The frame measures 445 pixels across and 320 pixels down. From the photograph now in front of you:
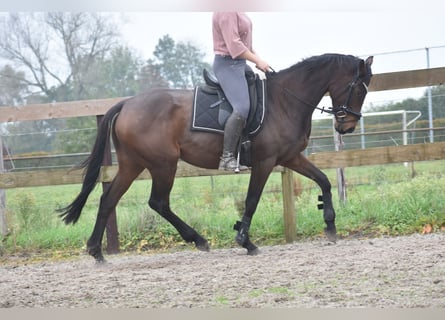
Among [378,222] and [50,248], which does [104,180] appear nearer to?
[50,248]

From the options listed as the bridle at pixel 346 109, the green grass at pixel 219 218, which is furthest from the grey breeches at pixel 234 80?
the green grass at pixel 219 218

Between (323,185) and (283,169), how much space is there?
54 centimetres

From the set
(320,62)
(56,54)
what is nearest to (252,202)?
(320,62)

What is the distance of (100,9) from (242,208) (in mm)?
3869

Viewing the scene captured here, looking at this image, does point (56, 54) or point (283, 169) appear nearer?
point (283, 169)

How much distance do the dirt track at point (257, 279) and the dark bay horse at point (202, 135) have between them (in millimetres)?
361

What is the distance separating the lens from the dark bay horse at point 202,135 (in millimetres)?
4492

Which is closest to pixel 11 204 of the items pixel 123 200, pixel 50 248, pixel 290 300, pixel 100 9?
pixel 50 248

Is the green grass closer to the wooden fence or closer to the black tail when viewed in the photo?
the wooden fence

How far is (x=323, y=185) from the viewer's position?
4.69 metres

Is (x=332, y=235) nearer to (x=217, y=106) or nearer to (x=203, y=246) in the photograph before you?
(x=203, y=246)

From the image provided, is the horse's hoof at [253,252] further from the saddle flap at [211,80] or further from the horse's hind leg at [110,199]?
the saddle flap at [211,80]

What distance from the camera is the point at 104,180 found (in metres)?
5.05

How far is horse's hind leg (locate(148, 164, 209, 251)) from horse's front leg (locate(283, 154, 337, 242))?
0.99m
